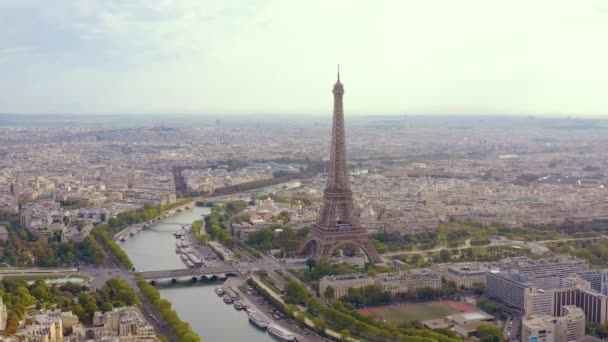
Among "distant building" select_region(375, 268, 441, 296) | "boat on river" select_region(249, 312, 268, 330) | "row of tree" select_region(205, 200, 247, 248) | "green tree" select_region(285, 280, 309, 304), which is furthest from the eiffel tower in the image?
"boat on river" select_region(249, 312, 268, 330)

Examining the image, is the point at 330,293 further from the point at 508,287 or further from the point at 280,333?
the point at 508,287

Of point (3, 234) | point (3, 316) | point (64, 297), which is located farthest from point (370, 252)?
A: point (3, 234)

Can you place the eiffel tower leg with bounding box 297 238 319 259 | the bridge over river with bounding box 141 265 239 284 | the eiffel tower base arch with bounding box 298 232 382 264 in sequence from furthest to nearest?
the eiffel tower leg with bounding box 297 238 319 259 < the eiffel tower base arch with bounding box 298 232 382 264 < the bridge over river with bounding box 141 265 239 284

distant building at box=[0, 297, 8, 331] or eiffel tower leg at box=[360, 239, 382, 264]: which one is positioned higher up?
distant building at box=[0, 297, 8, 331]

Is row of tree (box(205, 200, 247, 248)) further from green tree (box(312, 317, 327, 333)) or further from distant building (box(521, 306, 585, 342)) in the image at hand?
distant building (box(521, 306, 585, 342))

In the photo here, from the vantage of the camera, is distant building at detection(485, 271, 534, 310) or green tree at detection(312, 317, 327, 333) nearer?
green tree at detection(312, 317, 327, 333)

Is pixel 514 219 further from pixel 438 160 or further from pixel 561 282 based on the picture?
pixel 438 160
